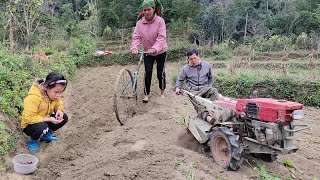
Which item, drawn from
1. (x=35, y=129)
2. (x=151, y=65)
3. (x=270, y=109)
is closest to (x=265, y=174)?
(x=270, y=109)

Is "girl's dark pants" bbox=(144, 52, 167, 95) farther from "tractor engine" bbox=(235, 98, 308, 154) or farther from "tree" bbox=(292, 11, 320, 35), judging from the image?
"tree" bbox=(292, 11, 320, 35)

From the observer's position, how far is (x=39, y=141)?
4.96 metres

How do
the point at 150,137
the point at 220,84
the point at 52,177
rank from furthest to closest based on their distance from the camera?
the point at 220,84 → the point at 150,137 → the point at 52,177

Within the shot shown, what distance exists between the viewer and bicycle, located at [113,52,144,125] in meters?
5.36

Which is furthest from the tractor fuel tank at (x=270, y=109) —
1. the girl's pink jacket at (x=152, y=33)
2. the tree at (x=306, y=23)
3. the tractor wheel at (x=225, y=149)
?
the tree at (x=306, y=23)

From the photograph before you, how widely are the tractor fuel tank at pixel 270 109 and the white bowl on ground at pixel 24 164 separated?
2.59 m

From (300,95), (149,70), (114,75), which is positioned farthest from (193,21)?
(149,70)

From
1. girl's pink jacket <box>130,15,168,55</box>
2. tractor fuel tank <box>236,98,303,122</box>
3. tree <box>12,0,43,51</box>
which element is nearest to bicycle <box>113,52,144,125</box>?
girl's pink jacket <box>130,15,168,55</box>

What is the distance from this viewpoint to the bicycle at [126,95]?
5.36m

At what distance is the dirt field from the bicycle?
172 mm

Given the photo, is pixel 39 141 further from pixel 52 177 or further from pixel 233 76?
pixel 233 76

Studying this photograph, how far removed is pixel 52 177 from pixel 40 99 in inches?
42.6

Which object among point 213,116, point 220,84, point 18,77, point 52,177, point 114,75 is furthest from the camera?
point 114,75

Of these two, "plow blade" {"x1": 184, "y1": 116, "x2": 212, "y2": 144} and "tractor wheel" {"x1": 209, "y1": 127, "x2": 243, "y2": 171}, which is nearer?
"tractor wheel" {"x1": 209, "y1": 127, "x2": 243, "y2": 171}
